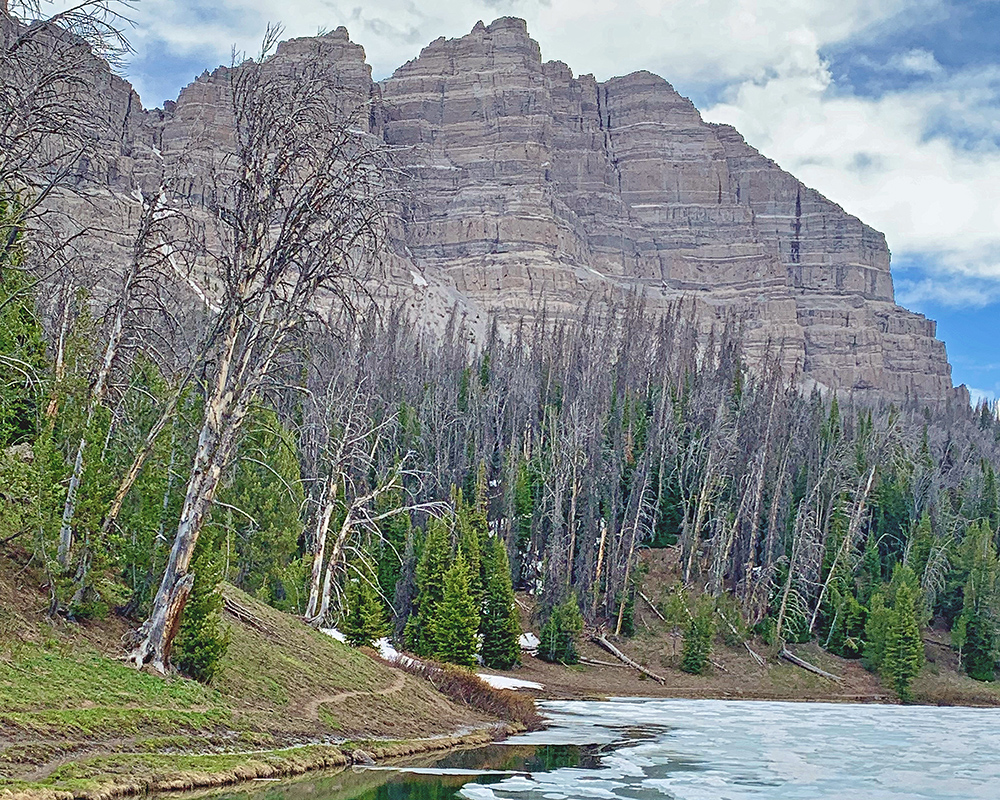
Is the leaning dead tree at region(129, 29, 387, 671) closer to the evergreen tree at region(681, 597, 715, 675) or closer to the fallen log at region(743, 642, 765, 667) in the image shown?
the evergreen tree at region(681, 597, 715, 675)

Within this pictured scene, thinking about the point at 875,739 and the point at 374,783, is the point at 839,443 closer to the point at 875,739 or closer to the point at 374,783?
the point at 875,739

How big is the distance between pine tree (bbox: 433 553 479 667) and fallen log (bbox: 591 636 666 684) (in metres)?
12.2

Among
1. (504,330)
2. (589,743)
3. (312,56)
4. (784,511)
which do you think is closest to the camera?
(312,56)

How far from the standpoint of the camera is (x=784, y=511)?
6488cm

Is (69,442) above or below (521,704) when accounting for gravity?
above

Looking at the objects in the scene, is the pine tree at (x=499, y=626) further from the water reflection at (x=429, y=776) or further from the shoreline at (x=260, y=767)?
the shoreline at (x=260, y=767)

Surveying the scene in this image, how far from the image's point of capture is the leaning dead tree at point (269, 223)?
632 inches

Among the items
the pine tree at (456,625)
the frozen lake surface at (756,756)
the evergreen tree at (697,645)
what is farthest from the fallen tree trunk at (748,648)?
the pine tree at (456,625)

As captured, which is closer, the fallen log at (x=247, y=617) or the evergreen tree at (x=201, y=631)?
the evergreen tree at (x=201, y=631)

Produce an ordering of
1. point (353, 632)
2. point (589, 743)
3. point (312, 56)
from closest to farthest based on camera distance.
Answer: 1. point (312, 56)
2. point (589, 743)
3. point (353, 632)

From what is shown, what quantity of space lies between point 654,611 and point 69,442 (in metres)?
44.9

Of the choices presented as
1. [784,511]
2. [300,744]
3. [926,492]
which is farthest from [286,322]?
[926,492]

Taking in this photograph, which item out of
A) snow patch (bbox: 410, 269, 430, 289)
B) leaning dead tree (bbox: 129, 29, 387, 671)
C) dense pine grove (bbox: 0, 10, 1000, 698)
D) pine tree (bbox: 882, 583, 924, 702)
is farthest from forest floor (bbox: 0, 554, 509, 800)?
snow patch (bbox: 410, 269, 430, 289)

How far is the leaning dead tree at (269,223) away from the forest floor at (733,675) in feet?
97.9
